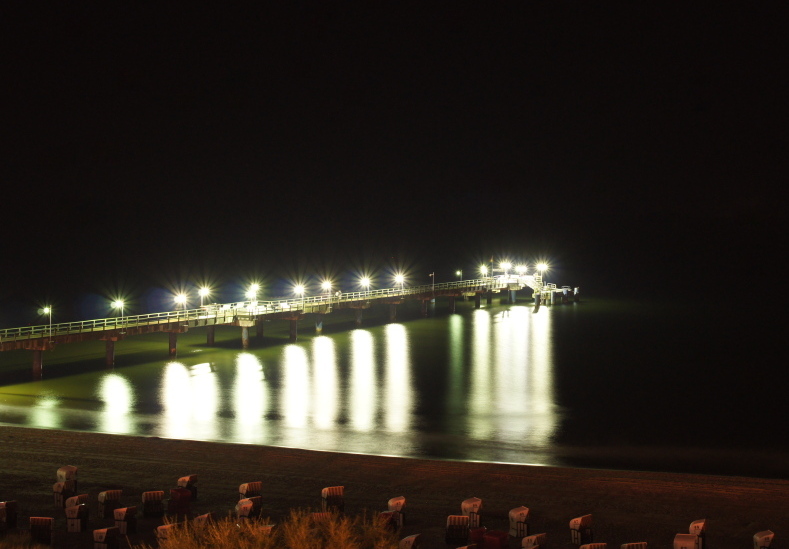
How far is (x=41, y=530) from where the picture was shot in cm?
1389

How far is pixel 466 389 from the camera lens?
1388 inches

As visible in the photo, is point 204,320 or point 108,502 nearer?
point 108,502

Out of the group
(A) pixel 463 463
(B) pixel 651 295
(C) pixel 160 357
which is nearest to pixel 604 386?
(A) pixel 463 463

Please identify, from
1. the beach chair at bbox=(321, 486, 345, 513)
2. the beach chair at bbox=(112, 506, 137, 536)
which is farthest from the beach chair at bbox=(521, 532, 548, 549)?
the beach chair at bbox=(112, 506, 137, 536)

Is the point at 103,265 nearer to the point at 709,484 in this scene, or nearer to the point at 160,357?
the point at 160,357

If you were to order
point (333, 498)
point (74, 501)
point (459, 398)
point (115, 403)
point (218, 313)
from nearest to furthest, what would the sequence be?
point (74, 501)
point (333, 498)
point (115, 403)
point (459, 398)
point (218, 313)

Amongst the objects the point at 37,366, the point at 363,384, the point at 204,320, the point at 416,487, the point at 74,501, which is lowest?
the point at 416,487

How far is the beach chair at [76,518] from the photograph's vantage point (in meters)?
14.7

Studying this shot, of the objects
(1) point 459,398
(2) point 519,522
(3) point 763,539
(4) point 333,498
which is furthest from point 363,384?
(3) point 763,539

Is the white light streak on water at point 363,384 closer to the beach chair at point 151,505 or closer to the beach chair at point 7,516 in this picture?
the beach chair at point 151,505

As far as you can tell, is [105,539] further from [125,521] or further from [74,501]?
[74,501]

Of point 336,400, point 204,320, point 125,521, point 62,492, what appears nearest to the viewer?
point 125,521

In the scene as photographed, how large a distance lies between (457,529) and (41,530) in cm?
776

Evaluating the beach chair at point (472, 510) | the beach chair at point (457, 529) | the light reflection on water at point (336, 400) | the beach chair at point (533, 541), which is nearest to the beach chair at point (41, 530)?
the beach chair at point (457, 529)
